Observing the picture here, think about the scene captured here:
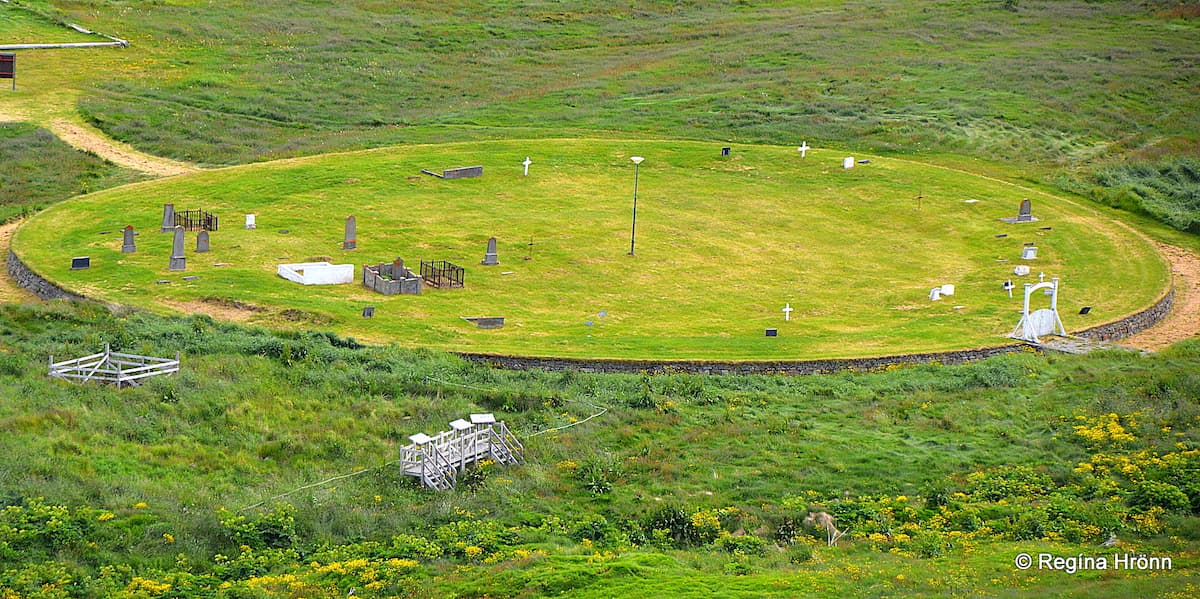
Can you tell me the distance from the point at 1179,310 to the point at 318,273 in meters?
30.9

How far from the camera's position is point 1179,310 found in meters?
48.2

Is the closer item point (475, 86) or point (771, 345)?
point (771, 345)

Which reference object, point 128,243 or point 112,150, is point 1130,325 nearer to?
point 128,243

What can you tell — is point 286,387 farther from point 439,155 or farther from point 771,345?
point 439,155

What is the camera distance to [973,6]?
10825cm

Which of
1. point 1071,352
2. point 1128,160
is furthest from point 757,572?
point 1128,160

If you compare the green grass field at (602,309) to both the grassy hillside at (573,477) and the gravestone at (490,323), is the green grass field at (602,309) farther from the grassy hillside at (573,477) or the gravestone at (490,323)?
the gravestone at (490,323)

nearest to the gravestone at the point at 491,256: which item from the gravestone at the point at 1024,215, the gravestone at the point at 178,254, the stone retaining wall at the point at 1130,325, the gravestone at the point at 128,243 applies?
the gravestone at the point at 178,254

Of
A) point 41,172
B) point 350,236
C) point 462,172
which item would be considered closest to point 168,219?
point 350,236

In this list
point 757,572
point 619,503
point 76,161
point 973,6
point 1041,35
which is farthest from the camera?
point 973,6

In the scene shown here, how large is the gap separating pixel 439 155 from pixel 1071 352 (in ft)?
113

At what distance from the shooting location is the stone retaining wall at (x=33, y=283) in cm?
4351

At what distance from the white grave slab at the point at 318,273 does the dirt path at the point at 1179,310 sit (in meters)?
26.3

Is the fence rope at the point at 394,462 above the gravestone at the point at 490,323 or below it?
above
